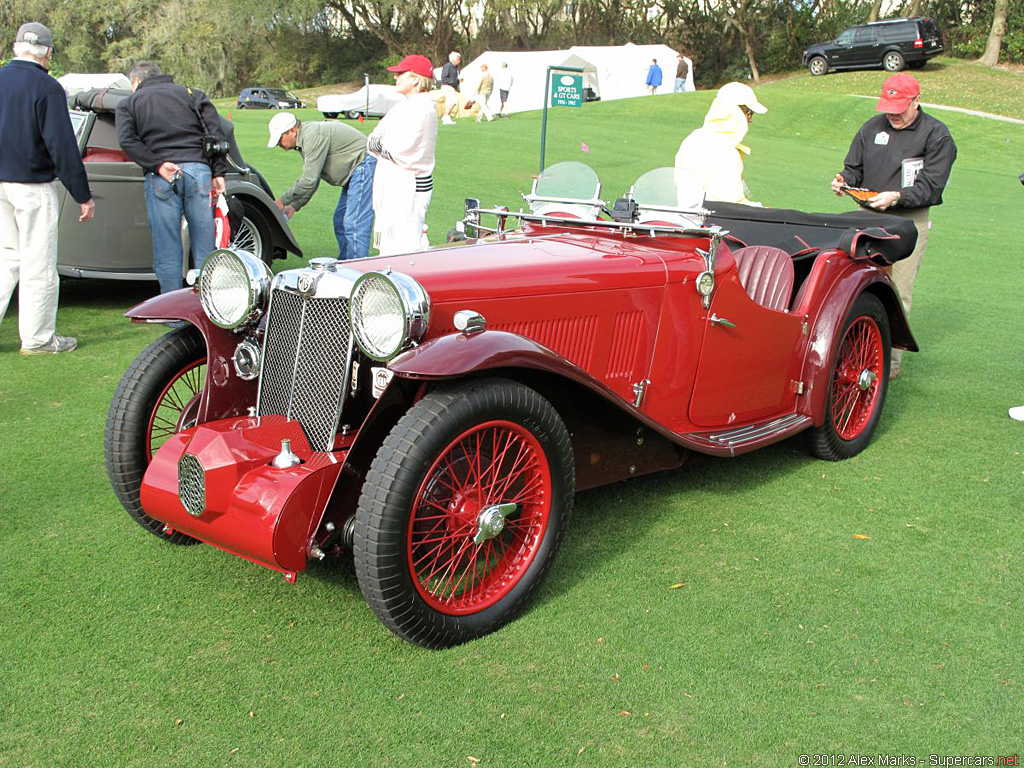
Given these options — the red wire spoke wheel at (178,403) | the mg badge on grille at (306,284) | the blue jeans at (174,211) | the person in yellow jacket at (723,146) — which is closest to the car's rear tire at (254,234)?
the blue jeans at (174,211)

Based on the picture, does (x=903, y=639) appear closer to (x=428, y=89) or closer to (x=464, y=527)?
(x=464, y=527)

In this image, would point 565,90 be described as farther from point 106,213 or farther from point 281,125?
point 106,213

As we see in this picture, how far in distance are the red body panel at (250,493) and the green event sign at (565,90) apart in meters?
7.26

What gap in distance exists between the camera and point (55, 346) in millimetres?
6191

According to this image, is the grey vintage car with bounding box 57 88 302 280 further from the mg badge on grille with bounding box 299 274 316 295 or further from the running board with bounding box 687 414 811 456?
the running board with bounding box 687 414 811 456

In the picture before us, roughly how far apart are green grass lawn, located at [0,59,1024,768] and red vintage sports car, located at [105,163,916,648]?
10.4 inches

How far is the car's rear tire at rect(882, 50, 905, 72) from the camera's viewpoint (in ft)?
114

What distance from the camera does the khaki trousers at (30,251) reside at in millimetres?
5875

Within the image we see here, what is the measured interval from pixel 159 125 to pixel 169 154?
0.21 metres

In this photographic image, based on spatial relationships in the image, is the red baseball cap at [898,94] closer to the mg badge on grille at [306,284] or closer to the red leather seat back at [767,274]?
the red leather seat back at [767,274]

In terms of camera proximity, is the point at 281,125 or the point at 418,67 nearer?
the point at 418,67

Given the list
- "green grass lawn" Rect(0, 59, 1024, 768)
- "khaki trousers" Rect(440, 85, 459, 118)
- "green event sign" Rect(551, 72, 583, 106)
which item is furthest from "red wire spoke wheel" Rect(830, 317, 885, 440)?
"khaki trousers" Rect(440, 85, 459, 118)

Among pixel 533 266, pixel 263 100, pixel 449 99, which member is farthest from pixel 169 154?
pixel 263 100

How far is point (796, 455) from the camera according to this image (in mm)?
5023
